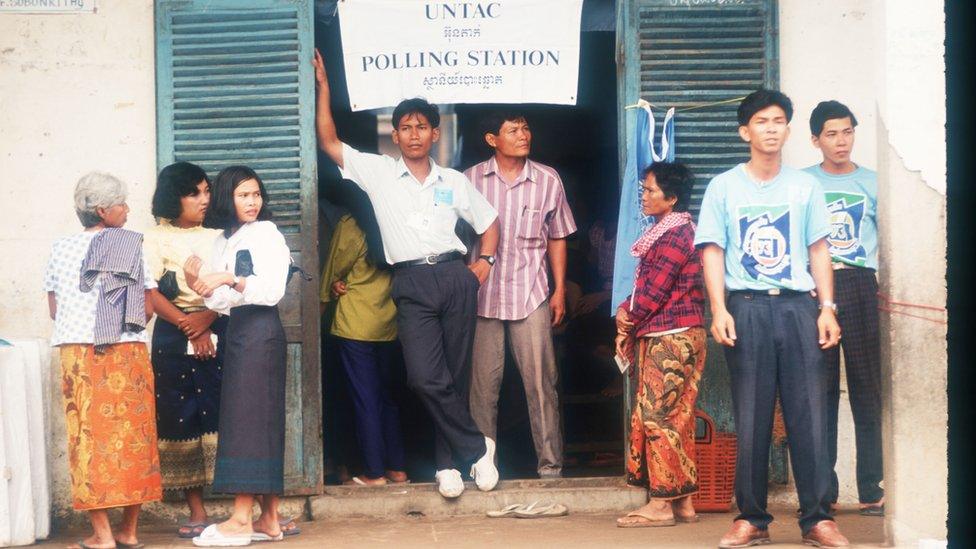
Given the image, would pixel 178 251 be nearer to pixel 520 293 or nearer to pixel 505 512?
pixel 520 293

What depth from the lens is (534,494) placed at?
7.11 metres

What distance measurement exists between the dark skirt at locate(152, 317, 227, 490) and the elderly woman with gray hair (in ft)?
1.39

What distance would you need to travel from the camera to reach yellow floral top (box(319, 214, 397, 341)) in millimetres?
7484

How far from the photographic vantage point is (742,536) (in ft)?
19.3

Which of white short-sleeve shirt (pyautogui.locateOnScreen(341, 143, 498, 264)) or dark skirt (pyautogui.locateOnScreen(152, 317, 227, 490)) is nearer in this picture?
dark skirt (pyautogui.locateOnScreen(152, 317, 227, 490))

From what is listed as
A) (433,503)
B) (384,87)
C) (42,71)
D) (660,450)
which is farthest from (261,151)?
(660,450)

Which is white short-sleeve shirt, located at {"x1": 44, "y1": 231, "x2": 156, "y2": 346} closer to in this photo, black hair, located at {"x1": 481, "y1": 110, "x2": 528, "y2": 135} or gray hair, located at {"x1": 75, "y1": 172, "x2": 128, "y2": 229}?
gray hair, located at {"x1": 75, "y1": 172, "x2": 128, "y2": 229}

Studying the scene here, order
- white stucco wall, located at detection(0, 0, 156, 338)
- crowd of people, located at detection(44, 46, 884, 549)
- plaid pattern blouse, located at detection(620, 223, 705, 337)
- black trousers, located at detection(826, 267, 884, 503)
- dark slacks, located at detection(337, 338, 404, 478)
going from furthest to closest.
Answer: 1. dark slacks, located at detection(337, 338, 404, 478)
2. white stucco wall, located at detection(0, 0, 156, 338)
3. black trousers, located at detection(826, 267, 884, 503)
4. plaid pattern blouse, located at detection(620, 223, 705, 337)
5. crowd of people, located at detection(44, 46, 884, 549)

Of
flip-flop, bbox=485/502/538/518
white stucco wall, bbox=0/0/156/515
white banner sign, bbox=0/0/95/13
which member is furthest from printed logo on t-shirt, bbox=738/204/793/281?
white banner sign, bbox=0/0/95/13

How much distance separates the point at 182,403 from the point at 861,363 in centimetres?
327

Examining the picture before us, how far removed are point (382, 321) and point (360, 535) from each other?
1.33m

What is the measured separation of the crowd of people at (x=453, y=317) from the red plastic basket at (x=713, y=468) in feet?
0.82

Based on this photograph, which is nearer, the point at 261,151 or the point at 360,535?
the point at 360,535

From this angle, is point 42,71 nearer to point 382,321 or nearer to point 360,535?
point 382,321
